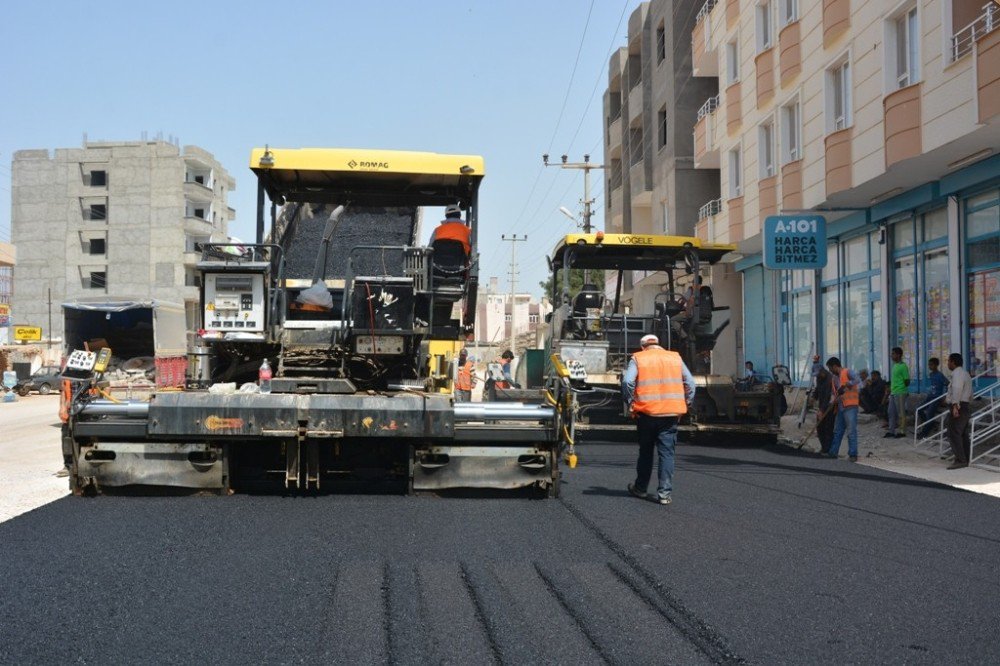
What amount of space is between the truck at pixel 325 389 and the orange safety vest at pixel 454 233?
77 millimetres

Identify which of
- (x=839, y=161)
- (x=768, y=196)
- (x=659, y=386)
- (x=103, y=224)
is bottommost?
(x=659, y=386)

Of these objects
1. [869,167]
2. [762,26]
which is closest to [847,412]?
[869,167]

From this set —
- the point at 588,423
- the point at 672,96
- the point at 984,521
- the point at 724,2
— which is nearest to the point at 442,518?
the point at 984,521

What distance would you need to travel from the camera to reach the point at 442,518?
22.2ft

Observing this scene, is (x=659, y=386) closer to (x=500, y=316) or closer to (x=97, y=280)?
(x=97, y=280)

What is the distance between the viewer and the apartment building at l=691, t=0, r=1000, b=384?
13.2 m

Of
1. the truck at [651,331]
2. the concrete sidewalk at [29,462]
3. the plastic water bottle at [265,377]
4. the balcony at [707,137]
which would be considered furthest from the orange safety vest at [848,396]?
the balcony at [707,137]

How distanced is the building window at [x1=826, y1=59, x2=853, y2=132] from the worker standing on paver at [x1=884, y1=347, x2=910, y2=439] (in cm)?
462

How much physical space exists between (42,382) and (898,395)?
30.8 m

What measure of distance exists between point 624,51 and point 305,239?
A: 3395cm

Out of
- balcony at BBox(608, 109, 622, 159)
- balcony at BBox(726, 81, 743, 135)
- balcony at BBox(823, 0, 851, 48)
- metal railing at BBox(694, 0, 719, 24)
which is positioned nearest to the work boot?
balcony at BBox(823, 0, 851, 48)

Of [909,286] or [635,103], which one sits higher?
[635,103]

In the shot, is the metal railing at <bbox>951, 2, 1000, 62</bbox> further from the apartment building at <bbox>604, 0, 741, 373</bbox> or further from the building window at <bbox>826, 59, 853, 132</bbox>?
the apartment building at <bbox>604, 0, 741, 373</bbox>

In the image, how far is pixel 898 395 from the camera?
14727mm
